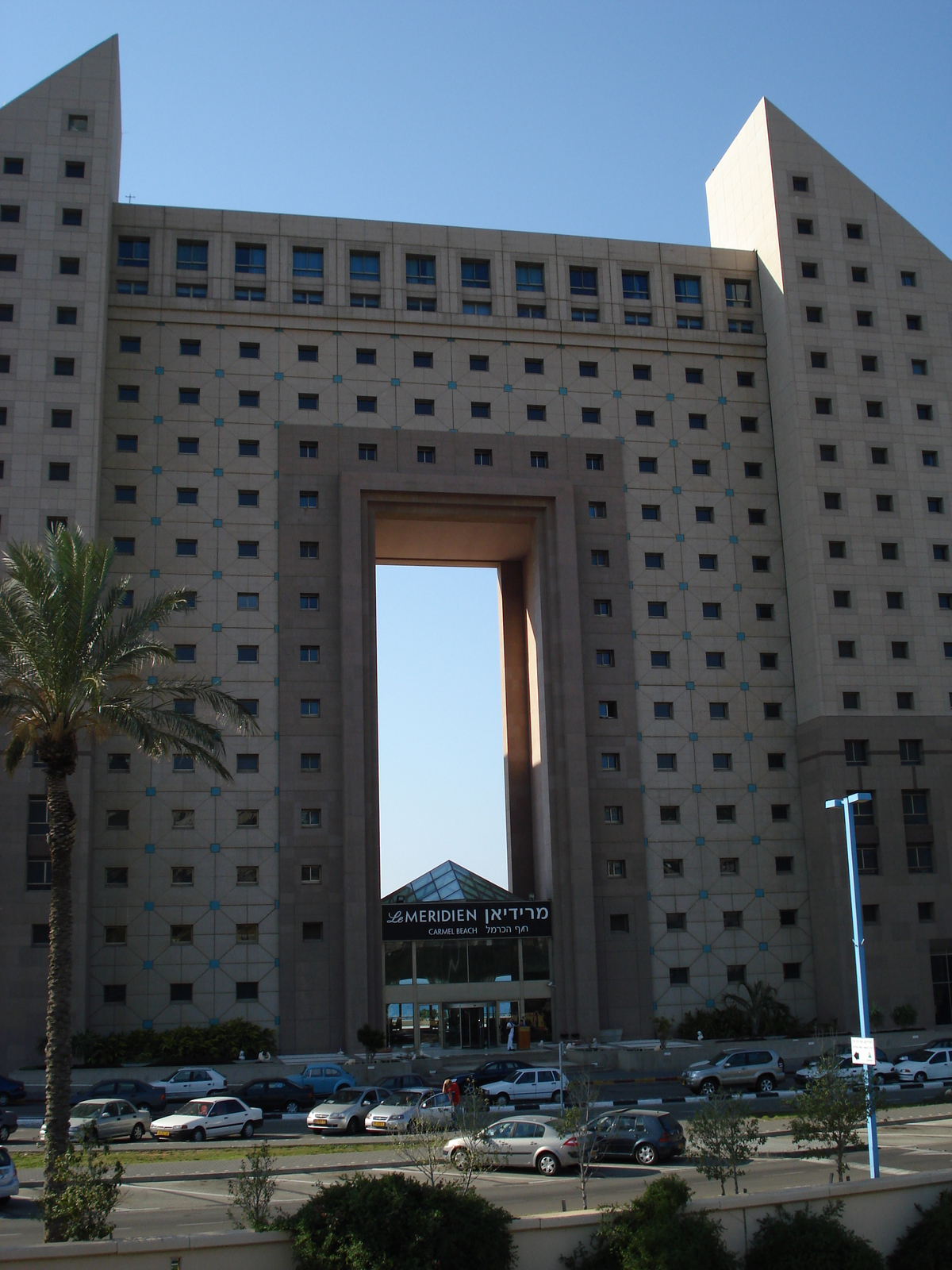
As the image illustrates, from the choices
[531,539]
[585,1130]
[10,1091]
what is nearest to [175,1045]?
[10,1091]

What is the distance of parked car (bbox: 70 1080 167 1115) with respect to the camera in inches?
1539

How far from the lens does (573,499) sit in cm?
6022

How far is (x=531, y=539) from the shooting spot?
6338cm

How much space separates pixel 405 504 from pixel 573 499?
8.15 meters

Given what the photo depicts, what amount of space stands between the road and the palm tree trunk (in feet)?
5.95

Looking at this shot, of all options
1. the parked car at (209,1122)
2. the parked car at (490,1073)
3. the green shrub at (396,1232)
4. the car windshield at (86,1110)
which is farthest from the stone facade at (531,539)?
the green shrub at (396,1232)

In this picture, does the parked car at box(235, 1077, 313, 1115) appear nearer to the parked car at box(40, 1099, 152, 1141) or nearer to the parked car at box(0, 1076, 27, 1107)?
the parked car at box(40, 1099, 152, 1141)

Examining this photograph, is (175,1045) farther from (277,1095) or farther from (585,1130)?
(585,1130)

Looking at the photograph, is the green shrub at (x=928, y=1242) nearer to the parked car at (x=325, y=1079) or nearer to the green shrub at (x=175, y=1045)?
the parked car at (x=325, y=1079)

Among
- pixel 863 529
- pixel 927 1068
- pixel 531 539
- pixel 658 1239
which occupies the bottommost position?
pixel 927 1068

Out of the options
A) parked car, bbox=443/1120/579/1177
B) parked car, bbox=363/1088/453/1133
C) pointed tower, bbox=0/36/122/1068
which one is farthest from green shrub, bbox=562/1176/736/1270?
pointed tower, bbox=0/36/122/1068

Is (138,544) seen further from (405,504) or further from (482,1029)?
(482,1029)

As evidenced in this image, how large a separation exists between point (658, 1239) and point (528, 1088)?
24355 millimetres

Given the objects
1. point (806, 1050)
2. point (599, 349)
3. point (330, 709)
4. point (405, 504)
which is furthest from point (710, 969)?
point (599, 349)
